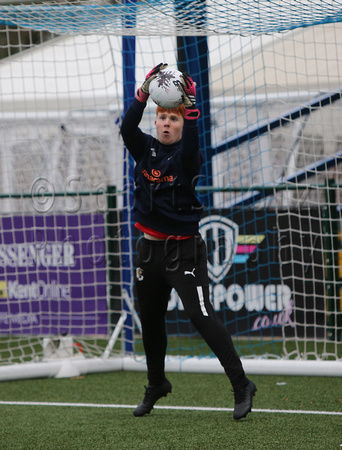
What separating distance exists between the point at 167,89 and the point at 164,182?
522 millimetres

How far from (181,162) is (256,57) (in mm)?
3360

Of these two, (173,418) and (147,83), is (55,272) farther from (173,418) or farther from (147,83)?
(147,83)

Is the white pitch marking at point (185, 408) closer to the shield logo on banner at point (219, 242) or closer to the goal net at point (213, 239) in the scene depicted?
the goal net at point (213, 239)

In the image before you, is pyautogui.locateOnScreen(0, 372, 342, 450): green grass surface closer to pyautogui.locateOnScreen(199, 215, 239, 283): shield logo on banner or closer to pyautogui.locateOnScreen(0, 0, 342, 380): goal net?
pyautogui.locateOnScreen(0, 0, 342, 380): goal net

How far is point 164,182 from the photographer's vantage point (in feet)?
13.5

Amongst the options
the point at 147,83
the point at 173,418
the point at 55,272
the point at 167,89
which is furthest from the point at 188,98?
the point at 55,272

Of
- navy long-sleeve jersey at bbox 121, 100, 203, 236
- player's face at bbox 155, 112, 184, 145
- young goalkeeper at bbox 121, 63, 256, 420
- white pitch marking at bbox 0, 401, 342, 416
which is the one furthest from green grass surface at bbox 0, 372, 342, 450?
player's face at bbox 155, 112, 184, 145

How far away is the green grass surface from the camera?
12.2 feet

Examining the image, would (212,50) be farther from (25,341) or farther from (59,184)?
(59,184)

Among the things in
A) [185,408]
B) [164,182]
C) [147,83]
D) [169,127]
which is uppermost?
[147,83]

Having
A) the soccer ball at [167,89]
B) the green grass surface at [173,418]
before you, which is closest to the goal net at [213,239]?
the green grass surface at [173,418]

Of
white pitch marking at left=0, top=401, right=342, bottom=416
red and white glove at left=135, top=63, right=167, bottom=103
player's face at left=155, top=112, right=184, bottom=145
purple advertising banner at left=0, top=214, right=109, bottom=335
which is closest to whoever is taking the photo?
red and white glove at left=135, top=63, right=167, bottom=103

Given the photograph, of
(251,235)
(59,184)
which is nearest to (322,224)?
(251,235)

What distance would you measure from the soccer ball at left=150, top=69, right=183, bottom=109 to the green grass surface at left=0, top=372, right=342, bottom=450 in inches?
68.9
